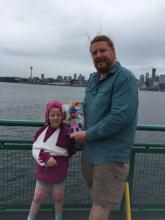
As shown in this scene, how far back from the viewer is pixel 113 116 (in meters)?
3.17

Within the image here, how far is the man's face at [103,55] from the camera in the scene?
3.28 meters

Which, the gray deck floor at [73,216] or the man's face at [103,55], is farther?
the gray deck floor at [73,216]

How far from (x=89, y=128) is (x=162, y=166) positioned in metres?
1.79

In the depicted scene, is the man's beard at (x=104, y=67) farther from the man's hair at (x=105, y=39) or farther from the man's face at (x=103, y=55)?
the man's hair at (x=105, y=39)

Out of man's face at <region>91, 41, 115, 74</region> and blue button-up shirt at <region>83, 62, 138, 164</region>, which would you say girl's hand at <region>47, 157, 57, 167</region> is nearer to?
blue button-up shirt at <region>83, 62, 138, 164</region>

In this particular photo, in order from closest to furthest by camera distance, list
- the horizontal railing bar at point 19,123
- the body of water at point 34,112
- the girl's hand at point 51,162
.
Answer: the girl's hand at point 51,162
the horizontal railing bar at point 19,123
the body of water at point 34,112

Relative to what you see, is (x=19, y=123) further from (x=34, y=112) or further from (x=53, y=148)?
(x=34, y=112)

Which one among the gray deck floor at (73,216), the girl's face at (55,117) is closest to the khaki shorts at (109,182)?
the girl's face at (55,117)

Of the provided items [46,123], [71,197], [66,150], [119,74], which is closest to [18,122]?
[46,123]

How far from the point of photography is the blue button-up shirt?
317 cm

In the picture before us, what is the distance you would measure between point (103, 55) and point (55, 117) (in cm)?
97

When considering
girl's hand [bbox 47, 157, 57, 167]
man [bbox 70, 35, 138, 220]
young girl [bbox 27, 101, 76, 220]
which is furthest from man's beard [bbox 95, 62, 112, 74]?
girl's hand [bbox 47, 157, 57, 167]

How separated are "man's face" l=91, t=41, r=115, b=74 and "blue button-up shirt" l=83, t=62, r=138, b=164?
0.19ft

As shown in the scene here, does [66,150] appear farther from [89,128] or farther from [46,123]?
[89,128]
